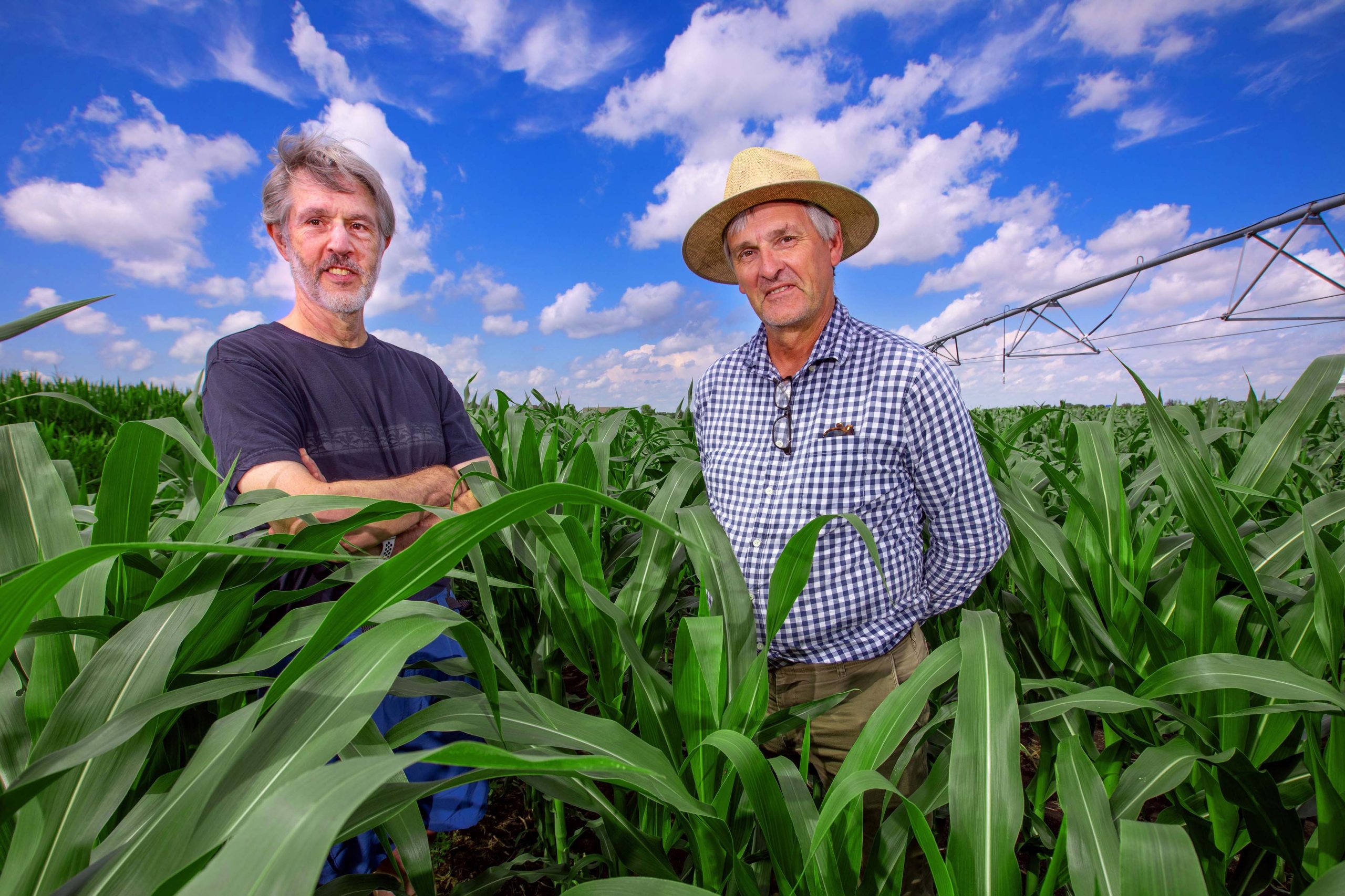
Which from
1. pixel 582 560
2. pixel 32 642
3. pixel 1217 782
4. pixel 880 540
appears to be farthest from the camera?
pixel 880 540

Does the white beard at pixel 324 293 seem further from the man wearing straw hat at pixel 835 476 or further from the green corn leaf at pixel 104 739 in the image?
the green corn leaf at pixel 104 739

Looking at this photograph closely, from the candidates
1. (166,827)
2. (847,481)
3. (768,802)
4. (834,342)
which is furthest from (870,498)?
(166,827)

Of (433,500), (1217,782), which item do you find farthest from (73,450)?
(1217,782)

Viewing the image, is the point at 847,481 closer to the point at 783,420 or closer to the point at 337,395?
the point at 783,420

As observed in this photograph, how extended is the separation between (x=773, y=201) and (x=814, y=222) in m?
0.11

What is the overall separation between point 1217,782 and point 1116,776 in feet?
0.91

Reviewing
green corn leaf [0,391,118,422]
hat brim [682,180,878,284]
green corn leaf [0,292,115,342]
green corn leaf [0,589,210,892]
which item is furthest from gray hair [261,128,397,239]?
green corn leaf [0,589,210,892]

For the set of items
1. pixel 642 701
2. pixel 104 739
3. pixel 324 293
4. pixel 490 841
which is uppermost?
pixel 324 293

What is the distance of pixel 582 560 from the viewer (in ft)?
3.29

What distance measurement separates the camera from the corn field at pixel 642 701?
0.48 m

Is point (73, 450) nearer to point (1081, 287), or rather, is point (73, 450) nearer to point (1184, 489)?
point (1184, 489)

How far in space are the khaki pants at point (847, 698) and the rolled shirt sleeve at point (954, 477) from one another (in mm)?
195

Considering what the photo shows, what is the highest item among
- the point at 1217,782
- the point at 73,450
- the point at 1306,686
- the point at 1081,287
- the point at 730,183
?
the point at 1081,287

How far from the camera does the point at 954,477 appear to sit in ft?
4.24
